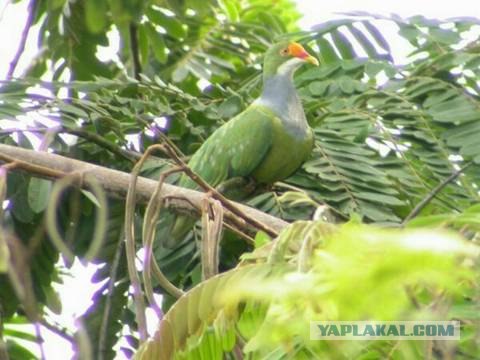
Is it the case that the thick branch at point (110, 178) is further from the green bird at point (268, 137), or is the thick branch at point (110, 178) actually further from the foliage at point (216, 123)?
the green bird at point (268, 137)

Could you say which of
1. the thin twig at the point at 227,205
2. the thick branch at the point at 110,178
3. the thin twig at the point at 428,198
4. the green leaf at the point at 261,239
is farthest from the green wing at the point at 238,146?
the green leaf at the point at 261,239

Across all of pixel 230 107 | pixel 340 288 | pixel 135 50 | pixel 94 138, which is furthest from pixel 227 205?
pixel 135 50

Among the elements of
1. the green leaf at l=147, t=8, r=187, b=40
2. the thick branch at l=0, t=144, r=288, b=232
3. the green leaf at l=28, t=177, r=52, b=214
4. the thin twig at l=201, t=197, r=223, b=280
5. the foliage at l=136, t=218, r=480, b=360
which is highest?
the foliage at l=136, t=218, r=480, b=360

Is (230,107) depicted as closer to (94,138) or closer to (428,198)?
(94,138)

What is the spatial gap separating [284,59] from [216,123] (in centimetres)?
53

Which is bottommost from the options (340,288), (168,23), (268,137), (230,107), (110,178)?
(268,137)

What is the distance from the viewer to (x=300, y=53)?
5.04m

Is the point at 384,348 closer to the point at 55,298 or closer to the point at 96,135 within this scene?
the point at 96,135

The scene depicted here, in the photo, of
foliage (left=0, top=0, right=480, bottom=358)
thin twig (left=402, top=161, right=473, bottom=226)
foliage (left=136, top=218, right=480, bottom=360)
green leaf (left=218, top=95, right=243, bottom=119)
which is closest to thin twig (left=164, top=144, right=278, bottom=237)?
foliage (left=136, top=218, right=480, bottom=360)

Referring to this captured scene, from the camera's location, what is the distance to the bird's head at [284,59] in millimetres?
5004

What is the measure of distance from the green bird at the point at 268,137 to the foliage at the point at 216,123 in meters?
0.06

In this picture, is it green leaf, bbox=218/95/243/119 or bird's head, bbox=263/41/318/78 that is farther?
bird's head, bbox=263/41/318/78

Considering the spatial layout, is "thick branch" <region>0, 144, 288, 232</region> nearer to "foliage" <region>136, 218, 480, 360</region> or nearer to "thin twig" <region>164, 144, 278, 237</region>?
"thin twig" <region>164, 144, 278, 237</region>

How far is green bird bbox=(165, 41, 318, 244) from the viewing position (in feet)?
15.0
